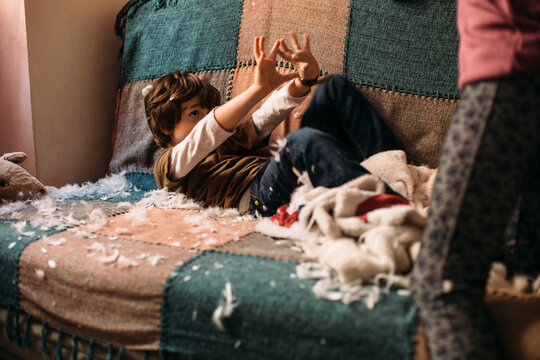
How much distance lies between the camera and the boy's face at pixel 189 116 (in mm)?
1119

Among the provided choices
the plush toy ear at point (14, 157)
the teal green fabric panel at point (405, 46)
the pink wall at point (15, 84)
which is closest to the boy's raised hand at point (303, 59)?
the teal green fabric panel at point (405, 46)

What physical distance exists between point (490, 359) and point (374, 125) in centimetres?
70

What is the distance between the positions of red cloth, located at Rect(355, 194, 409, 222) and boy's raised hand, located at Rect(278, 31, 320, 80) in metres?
0.50

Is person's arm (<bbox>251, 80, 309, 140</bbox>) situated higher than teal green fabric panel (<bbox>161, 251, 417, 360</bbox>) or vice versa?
person's arm (<bbox>251, 80, 309, 140</bbox>)

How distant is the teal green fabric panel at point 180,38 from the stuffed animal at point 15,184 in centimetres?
52

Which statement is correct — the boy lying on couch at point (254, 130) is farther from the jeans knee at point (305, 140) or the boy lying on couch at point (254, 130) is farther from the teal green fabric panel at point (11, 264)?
the teal green fabric panel at point (11, 264)

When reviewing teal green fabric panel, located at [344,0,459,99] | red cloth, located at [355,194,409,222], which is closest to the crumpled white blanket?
red cloth, located at [355,194,409,222]

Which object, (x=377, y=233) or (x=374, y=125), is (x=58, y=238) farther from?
(x=374, y=125)

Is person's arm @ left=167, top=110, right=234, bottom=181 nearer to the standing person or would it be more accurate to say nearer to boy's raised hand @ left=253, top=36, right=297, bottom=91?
boy's raised hand @ left=253, top=36, right=297, bottom=91

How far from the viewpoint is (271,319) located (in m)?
0.50

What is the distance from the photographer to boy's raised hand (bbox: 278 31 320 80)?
99 cm

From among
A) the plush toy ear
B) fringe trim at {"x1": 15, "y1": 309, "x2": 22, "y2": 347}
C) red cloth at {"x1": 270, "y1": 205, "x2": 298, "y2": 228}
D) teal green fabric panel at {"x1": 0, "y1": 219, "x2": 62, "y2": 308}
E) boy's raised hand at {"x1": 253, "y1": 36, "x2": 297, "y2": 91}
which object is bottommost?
fringe trim at {"x1": 15, "y1": 309, "x2": 22, "y2": 347}

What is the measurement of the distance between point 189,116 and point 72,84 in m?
0.61

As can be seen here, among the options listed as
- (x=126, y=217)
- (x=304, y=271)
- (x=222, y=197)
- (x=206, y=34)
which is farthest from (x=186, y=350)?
(x=206, y=34)
